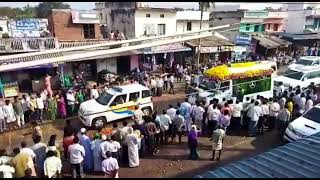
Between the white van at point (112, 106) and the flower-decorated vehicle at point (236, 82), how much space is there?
3169mm

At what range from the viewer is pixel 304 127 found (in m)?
11.6

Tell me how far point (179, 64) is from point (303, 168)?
67.9 feet

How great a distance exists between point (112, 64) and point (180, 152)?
45.6ft

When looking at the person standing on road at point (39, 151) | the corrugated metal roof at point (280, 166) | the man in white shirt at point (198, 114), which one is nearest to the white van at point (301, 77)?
the man in white shirt at point (198, 114)

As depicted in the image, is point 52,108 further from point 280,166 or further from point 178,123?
point 280,166

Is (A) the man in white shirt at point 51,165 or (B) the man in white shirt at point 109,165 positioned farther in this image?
(B) the man in white shirt at point 109,165

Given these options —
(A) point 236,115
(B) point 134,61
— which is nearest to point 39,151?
(A) point 236,115

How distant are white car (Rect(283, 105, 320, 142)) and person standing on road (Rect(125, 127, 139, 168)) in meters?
5.78

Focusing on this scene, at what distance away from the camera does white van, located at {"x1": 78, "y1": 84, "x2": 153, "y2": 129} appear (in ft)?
45.3

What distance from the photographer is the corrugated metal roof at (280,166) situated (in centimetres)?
576

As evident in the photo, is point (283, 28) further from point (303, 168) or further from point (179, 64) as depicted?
point (303, 168)

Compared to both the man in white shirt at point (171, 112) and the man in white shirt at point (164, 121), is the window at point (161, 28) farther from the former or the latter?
the man in white shirt at point (164, 121)

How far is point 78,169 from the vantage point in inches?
380

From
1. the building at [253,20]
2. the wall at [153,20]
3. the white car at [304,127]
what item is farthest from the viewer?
the building at [253,20]
